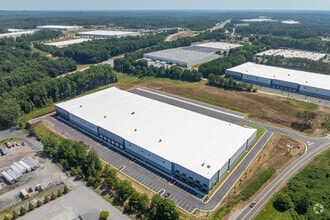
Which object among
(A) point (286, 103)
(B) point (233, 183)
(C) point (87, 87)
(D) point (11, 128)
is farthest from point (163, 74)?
(B) point (233, 183)

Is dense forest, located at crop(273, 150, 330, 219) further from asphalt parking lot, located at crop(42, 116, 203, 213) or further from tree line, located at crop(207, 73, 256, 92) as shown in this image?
tree line, located at crop(207, 73, 256, 92)

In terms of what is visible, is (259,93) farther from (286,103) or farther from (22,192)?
(22,192)

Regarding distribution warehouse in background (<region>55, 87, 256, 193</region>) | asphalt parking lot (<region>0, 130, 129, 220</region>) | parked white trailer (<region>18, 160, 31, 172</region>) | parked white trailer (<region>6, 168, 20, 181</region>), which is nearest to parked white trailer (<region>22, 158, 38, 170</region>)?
parked white trailer (<region>18, 160, 31, 172</region>)

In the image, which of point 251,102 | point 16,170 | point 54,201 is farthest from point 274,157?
point 16,170

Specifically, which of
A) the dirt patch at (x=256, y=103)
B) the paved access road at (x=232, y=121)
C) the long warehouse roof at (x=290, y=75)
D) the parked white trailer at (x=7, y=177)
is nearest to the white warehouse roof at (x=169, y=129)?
the paved access road at (x=232, y=121)

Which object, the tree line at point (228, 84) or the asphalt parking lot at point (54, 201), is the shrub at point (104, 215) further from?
the tree line at point (228, 84)

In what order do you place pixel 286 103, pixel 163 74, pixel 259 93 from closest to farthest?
1. pixel 286 103
2. pixel 259 93
3. pixel 163 74
